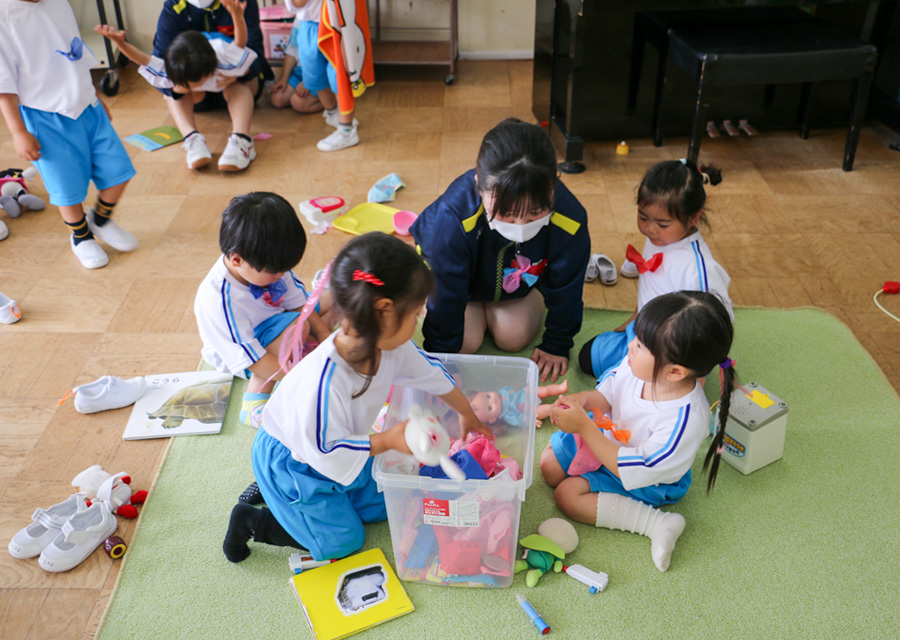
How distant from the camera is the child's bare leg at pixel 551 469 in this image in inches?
56.4

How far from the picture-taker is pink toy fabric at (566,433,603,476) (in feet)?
4.52

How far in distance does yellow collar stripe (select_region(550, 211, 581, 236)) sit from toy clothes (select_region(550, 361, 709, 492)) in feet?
1.23

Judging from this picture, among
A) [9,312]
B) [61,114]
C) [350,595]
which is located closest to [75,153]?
[61,114]

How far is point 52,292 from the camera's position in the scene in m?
2.01

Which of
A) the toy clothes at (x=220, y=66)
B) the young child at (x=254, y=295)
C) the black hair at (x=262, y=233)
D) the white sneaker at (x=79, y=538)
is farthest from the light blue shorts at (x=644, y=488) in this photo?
the toy clothes at (x=220, y=66)

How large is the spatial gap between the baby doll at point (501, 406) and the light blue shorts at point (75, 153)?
1.32 metres

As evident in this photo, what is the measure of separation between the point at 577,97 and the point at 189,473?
1.78 metres

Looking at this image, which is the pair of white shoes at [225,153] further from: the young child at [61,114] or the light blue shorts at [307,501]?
the light blue shorts at [307,501]

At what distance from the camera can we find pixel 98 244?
219 centimetres

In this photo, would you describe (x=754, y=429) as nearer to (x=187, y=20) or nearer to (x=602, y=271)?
(x=602, y=271)

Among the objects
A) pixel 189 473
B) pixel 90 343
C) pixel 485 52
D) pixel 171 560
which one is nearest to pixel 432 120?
pixel 485 52

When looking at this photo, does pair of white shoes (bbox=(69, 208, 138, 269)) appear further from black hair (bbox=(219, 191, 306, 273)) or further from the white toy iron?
the white toy iron

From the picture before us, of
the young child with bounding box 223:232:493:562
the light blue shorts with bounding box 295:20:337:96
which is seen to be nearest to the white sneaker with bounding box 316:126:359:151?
the light blue shorts with bounding box 295:20:337:96

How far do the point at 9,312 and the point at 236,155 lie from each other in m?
0.97
